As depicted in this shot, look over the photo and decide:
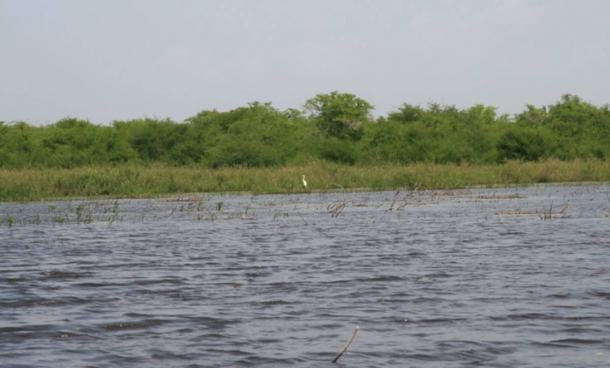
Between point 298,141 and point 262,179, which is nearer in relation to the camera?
point 262,179

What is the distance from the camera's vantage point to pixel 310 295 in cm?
988

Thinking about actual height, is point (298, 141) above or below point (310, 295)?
above

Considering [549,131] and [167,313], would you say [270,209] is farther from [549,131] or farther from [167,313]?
[549,131]

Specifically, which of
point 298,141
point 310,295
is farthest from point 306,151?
point 310,295

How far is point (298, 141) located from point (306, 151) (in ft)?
10.2

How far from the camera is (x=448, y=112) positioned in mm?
71000

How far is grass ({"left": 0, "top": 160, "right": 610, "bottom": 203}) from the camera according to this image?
34.5m

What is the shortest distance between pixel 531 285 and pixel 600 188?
24736 millimetres

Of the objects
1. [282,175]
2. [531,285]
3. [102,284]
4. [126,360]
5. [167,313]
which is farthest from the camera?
[282,175]

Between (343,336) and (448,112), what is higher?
(448,112)

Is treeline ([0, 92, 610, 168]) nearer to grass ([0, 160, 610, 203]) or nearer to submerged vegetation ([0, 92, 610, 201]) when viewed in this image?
submerged vegetation ([0, 92, 610, 201])

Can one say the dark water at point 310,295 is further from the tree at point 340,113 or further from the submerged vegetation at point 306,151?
the tree at point 340,113

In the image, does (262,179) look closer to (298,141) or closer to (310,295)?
(298,141)

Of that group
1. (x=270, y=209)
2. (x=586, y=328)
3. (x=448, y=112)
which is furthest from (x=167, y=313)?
(x=448, y=112)
